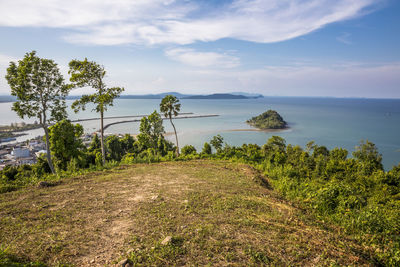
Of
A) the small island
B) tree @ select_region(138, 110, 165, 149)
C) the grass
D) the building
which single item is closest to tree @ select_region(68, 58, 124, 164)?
the grass

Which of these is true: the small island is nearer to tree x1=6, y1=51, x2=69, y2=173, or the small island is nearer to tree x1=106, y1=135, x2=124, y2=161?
tree x1=106, y1=135, x2=124, y2=161

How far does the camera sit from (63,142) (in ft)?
60.2

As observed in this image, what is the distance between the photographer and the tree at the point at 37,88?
38.0 feet

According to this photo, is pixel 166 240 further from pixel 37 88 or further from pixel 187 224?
pixel 37 88

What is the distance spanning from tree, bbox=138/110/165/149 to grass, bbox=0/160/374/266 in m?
27.8

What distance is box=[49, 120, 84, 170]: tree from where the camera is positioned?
17938mm

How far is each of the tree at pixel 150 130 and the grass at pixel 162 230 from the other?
27846mm

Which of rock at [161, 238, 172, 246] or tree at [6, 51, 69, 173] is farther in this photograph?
tree at [6, 51, 69, 173]

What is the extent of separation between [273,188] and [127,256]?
7996 millimetres

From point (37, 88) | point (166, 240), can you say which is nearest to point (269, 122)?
point (37, 88)

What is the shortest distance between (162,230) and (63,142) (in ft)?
58.0

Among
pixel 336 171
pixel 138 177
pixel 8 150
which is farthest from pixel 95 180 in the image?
pixel 8 150

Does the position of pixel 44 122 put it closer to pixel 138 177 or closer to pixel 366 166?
pixel 138 177

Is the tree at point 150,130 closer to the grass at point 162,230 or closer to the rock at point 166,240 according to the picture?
the grass at point 162,230
